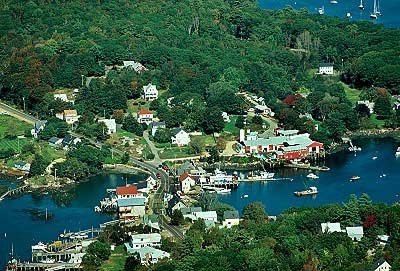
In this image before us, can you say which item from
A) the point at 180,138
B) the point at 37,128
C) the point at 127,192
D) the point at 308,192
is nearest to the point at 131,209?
the point at 127,192

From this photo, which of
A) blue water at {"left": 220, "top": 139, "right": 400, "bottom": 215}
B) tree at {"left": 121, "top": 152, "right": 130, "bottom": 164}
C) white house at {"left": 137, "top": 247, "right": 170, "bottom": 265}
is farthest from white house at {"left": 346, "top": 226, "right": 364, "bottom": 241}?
tree at {"left": 121, "top": 152, "right": 130, "bottom": 164}

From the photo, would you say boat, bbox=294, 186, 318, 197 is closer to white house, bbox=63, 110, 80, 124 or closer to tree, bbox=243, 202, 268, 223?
tree, bbox=243, 202, 268, 223

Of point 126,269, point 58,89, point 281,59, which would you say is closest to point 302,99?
point 281,59

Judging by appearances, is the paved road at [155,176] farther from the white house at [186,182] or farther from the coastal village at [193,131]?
the white house at [186,182]

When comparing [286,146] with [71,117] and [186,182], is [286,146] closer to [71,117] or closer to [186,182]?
[186,182]

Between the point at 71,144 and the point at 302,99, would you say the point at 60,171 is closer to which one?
the point at 71,144

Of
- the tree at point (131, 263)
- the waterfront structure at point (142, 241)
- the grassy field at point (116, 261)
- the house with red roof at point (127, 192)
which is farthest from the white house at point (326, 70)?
the tree at point (131, 263)
